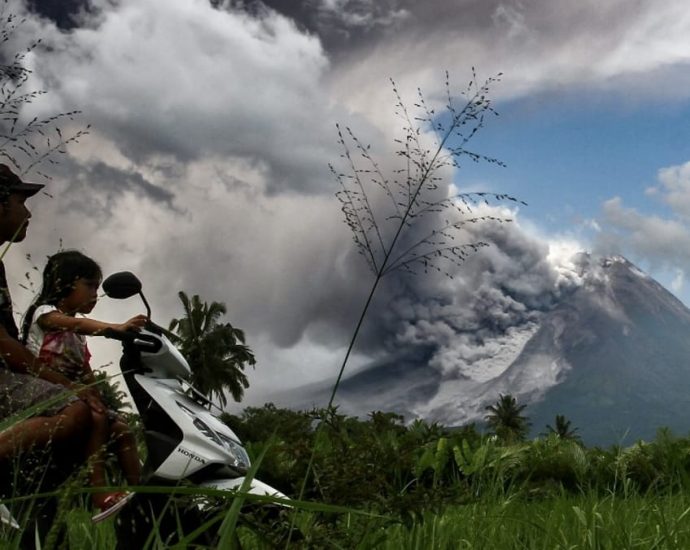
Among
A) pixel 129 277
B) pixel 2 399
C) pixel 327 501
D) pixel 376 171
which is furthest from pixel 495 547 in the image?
pixel 2 399

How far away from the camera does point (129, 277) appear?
9.54 ft

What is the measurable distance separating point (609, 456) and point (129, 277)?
5.17 metres

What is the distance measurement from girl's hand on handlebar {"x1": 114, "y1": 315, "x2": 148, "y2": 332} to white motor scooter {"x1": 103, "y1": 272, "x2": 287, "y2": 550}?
2 centimetres

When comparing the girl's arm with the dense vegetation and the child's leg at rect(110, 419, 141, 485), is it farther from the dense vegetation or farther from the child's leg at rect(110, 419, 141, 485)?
the dense vegetation

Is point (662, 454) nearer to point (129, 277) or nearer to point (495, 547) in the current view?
point (495, 547)

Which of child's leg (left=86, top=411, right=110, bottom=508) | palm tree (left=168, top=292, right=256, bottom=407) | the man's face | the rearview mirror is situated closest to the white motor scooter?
the rearview mirror

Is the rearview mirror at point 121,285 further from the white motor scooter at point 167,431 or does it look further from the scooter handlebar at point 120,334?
the scooter handlebar at point 120,334

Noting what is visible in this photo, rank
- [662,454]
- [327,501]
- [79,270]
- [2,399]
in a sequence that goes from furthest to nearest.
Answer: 1. [662,454]
2. [79,270]
3. [2,399]
4. [327,501]

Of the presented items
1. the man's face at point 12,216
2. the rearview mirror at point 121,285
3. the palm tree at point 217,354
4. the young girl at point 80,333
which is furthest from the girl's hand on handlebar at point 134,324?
the palm tree at point 217,354

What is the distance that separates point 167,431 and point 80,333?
24.1 inches

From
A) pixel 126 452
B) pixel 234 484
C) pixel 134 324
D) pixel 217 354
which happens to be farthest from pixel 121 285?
pixel 217 354

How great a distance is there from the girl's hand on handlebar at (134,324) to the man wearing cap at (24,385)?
26cm

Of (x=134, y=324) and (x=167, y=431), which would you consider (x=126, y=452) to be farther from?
(x=134, y=324)

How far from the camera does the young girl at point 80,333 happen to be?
2.99 meters
